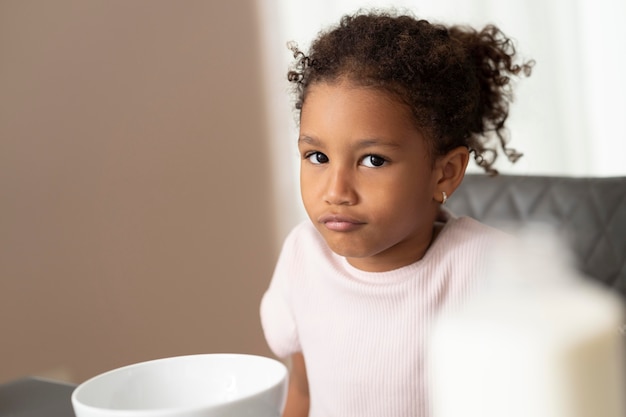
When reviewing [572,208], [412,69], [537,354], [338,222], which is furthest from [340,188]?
[537,354]

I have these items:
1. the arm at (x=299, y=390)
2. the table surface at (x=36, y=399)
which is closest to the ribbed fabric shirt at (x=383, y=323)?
the arm at (x=299, y=390)

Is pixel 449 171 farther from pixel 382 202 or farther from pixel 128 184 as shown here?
pixel 128 184

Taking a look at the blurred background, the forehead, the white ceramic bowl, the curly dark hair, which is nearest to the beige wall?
the blurred background

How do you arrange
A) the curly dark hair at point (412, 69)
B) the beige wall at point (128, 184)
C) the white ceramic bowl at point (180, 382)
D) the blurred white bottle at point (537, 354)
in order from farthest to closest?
1. the beige wall at point (128, 184)
2. the curly dark hair at point (412, 69)
3. the white ceramic bowl at point (180, 382)
4. the blurred white bottle at point (537, 354)

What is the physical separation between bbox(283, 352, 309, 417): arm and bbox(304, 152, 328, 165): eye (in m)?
0.44

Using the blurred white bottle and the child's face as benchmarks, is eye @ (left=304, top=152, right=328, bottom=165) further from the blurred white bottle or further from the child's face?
the blurred white bottle

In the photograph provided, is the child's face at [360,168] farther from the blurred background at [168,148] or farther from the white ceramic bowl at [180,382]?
the blurred background at [168,148]

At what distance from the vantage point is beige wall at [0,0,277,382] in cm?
236

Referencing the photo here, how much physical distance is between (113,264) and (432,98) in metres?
1.74

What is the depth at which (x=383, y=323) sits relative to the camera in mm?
1136

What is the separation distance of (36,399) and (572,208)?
0.91 m

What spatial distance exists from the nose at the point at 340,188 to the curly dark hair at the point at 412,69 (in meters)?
0.15

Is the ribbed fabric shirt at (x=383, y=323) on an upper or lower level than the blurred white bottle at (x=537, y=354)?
lower

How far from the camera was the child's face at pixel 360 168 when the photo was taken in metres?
0.95
